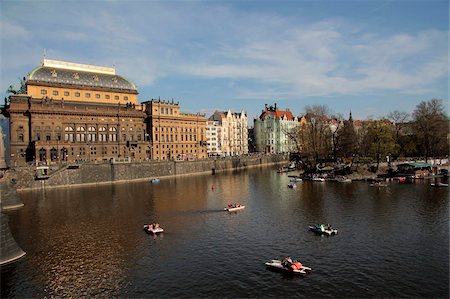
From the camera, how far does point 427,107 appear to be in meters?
124

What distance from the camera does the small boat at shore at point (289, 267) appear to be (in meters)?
34.1

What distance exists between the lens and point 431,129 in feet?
380

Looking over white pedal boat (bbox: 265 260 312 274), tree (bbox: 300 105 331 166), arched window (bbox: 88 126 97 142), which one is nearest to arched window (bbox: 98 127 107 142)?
arched window (bbox: 88 126 97 142)

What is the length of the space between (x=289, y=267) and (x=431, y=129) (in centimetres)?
10201

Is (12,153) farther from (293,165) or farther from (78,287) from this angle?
(293,165)

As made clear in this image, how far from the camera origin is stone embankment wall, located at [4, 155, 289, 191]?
3625 inches

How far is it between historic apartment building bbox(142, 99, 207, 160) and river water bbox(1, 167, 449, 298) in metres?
63.1

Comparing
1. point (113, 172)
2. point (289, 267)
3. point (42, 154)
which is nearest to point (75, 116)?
point (42, 154)

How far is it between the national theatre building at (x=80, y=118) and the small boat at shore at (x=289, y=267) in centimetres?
8709

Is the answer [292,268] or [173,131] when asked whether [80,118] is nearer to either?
[173,131]

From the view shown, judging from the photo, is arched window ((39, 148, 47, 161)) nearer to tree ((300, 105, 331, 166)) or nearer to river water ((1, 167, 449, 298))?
river water ((1, 167, 449, 298))

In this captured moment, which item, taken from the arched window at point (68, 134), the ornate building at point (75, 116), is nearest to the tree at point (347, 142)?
the ornate building at point (75, 116)

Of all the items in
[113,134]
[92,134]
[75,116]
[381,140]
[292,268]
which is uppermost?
[75,116]

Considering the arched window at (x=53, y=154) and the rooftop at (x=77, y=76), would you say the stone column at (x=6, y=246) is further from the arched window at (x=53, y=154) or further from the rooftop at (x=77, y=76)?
the rooftop at (x=77, y=76)
